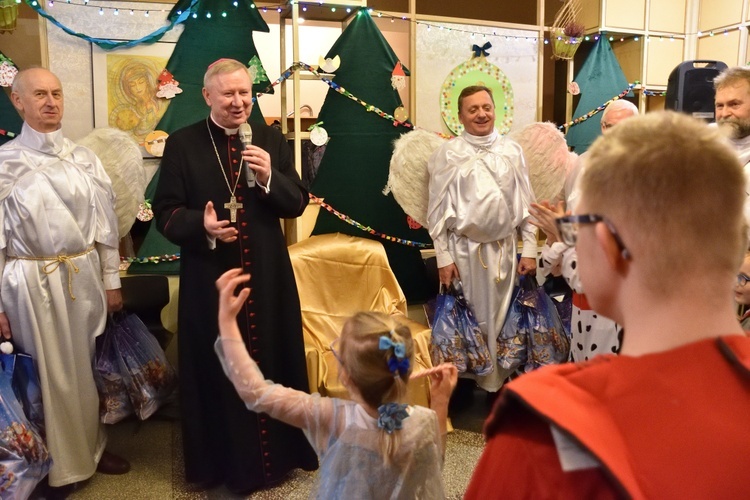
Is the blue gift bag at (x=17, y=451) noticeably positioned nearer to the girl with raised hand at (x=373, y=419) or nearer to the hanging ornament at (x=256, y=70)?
the girl with raised hand at (x=373, y=419)

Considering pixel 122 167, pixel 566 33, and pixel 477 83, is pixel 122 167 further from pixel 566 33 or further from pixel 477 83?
pixel 566 33

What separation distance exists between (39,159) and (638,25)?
3912mm

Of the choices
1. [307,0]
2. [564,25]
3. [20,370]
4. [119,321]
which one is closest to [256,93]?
[307,0]

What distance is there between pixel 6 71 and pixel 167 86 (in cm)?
73

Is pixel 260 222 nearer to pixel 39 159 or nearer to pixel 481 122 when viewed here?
pixel 39 159

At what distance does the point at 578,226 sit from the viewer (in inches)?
31.4

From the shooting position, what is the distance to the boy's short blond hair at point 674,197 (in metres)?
0.71

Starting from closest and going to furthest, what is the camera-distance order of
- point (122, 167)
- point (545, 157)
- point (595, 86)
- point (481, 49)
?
point (122, 167) < point (545, 157) < point (481, 49) < point (595, 86)

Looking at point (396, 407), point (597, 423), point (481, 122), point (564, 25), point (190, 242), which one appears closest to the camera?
point (597, 423)

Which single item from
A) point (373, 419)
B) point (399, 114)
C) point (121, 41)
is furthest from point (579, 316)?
point (121, 41)

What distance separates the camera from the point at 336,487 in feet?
5.58

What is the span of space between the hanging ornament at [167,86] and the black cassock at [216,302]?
0.91 metres

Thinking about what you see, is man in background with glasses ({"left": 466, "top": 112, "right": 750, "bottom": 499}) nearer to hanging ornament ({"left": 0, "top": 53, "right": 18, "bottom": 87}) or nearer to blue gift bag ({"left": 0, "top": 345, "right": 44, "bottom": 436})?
blue gift bag ({"left": 0, "top": 345, "right": 44, "bottom": 436})

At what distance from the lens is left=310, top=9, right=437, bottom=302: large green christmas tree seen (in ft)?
12.4
